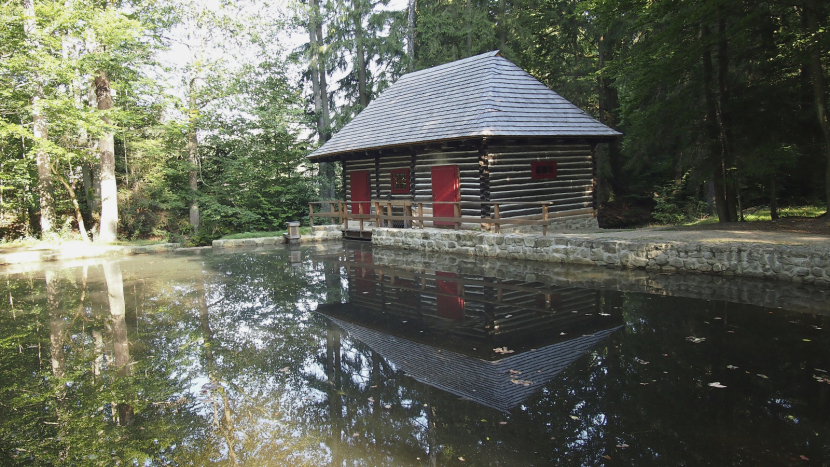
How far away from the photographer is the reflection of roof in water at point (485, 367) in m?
5.01

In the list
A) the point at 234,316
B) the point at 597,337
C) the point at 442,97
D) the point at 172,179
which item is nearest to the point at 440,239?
the point at 442,97

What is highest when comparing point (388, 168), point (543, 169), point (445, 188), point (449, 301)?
point (388, 168)

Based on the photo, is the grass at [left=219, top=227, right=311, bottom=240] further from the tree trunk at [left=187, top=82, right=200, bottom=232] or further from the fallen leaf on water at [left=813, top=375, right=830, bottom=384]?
the fallen leaf on water at [left=813, top=375, right=830, bottom=384]

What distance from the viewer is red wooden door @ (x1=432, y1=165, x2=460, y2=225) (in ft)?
54.6

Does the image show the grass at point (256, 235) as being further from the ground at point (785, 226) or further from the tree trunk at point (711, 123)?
the tree trunk at point (711, 123)

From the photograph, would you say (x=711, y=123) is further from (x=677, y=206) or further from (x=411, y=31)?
(x=411, y=31)

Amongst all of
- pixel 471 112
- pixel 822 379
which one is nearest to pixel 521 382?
pixel 822 379

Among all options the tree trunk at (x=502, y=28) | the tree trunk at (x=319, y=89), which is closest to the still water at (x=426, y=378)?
the tree trunk at (x=319, y=89)

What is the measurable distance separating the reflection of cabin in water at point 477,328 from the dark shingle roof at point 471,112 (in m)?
6.25

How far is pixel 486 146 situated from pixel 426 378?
1084 centimetres

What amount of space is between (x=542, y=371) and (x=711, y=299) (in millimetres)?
4088

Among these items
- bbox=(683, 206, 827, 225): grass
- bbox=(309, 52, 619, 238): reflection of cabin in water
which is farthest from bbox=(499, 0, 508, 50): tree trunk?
bbox=(683, 206, 827, 225): grass

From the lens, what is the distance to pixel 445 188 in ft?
55.5

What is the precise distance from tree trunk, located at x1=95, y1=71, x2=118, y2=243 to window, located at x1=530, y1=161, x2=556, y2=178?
48.8 ft
